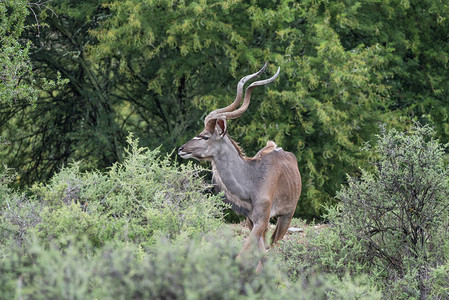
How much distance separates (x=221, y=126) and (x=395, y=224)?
7.08ft

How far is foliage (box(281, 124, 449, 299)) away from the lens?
6113mm

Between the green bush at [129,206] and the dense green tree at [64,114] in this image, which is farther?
the dense green tree at [64,114]

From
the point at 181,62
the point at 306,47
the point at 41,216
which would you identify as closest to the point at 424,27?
the point at 306,47

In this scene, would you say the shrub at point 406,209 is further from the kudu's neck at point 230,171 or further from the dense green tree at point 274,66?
the dense green tree at point 274,66

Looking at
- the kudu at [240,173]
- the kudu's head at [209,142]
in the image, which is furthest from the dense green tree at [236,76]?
the kudu's head at [209,142]

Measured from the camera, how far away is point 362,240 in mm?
6281

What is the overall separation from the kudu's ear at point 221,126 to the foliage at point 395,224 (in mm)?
1491

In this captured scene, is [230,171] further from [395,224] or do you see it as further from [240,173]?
[395,224]

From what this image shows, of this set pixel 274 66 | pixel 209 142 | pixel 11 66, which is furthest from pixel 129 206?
pixel 274 66

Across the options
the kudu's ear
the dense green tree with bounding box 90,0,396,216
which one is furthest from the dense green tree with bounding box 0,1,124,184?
the kudu's ear

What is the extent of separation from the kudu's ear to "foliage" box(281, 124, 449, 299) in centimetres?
149

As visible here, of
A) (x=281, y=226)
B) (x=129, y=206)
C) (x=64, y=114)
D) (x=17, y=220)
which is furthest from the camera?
(x=64, y=114)

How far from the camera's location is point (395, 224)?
250 inches

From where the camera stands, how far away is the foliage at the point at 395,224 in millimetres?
6113
